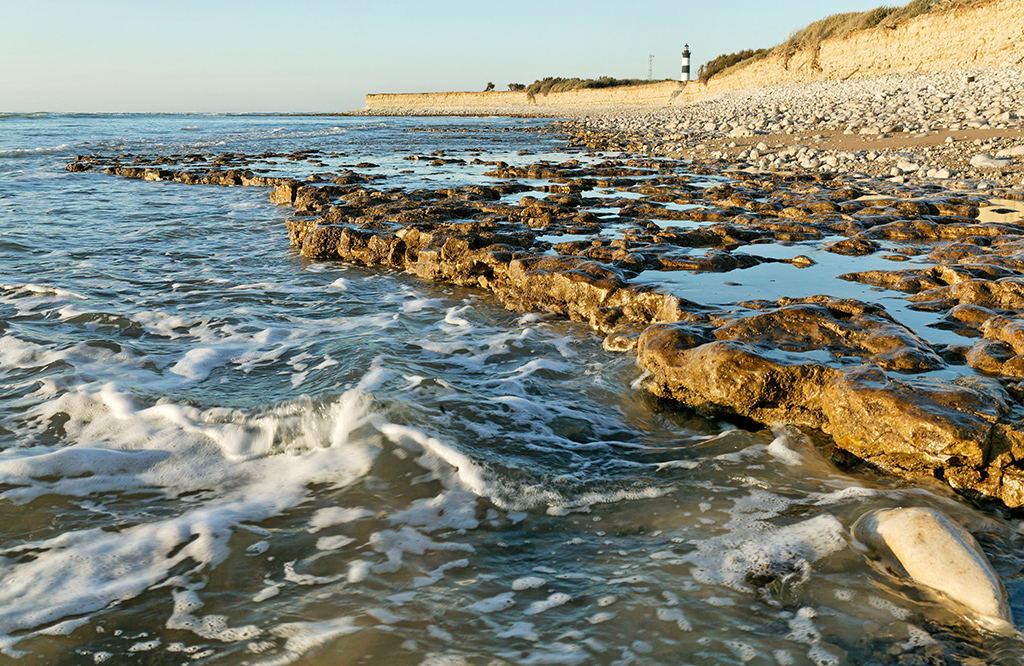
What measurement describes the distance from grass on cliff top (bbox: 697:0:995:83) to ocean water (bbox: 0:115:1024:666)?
1087 inches

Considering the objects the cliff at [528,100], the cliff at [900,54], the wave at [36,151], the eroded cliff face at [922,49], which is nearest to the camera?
the eroded cliff face at [922,49]

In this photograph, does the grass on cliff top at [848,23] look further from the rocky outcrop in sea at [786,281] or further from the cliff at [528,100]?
the rocky outcrop in sea at [786,281]

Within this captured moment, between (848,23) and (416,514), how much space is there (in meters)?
37.4

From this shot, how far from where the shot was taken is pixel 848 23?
3152cm

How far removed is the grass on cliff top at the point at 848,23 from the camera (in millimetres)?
25703

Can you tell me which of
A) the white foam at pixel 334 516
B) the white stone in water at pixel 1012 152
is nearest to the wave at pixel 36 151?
the white foam at pixel 334 516

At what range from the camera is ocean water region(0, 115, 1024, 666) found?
199 centimetres

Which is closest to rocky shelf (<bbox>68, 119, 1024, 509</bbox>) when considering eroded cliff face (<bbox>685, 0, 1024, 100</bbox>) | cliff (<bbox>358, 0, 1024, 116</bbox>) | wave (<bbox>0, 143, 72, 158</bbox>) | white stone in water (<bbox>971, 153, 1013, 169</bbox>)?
white stone in water (<bbox>971, 153, 1013, 169</bbox>)

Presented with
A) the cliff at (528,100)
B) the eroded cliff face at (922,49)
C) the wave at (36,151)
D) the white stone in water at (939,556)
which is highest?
the cliff at (528,100)

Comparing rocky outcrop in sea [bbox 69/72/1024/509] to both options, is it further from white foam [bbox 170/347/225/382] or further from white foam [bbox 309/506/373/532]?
white foam [bbox 170/347/225/382]

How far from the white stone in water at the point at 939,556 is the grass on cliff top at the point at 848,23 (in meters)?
27.8

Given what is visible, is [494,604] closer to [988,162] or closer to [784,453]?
[784,453]

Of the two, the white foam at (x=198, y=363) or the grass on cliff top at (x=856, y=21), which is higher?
the grass on cliff top at (x=856, y=21)

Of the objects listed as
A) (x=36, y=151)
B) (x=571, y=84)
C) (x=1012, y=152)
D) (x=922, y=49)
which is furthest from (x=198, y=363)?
(x=571, y=84)
